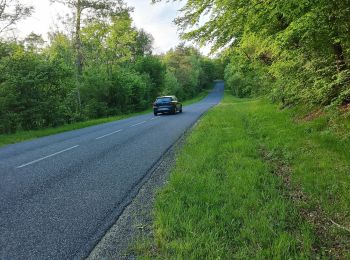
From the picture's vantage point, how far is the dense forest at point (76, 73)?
1881 cm

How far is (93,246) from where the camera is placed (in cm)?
369

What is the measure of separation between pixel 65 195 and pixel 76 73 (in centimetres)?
2195

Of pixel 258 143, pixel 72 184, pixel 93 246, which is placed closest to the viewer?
pixel 93 246

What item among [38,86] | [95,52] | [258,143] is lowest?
[258,143]

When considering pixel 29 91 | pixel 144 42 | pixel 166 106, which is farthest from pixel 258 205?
pixel 144 42

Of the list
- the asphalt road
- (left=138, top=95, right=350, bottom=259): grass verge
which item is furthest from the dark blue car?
(left=138, top=95, right=350, bottom=259): grass verge

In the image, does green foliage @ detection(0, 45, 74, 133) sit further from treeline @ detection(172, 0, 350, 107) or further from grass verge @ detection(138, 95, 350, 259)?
grass verge @ detection(138, 95, 350, 259)

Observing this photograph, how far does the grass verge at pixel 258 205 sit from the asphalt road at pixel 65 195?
86cm

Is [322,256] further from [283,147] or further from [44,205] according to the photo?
[283,147]

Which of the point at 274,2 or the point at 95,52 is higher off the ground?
the point at 95,52

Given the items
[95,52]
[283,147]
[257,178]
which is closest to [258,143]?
[283,147]

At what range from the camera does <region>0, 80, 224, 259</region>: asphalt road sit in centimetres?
377

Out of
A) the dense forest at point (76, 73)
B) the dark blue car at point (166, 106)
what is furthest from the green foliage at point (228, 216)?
the dark blue car at point (166, 106)

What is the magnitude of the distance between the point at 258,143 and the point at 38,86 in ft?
51.5
